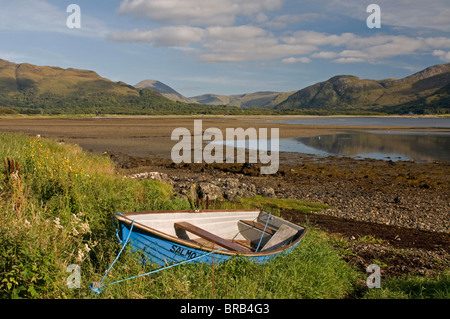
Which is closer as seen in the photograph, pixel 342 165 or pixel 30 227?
pixel 30 227

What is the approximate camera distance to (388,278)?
7941mm

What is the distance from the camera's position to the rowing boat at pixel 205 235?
6387mm

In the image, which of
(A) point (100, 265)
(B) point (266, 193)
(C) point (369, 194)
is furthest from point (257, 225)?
(C) point (369, 194)

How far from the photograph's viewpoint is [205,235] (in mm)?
7520

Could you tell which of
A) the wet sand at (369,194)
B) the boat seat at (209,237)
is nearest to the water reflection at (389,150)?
the wet sand at (369,194)

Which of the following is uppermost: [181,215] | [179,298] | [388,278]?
[181,215]

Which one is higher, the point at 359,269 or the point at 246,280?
the point at 246,280

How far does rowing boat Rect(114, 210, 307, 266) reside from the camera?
21.0 ft

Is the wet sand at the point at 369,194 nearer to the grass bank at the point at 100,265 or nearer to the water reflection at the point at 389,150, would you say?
the grass bank at the point at 100,265

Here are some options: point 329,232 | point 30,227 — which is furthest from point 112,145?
point 30,227

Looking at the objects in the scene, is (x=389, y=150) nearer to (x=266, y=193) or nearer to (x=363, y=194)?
Answer: (x=363, y=194)

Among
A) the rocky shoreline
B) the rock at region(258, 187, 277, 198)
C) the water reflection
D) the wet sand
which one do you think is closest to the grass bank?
the rocky shoreline
